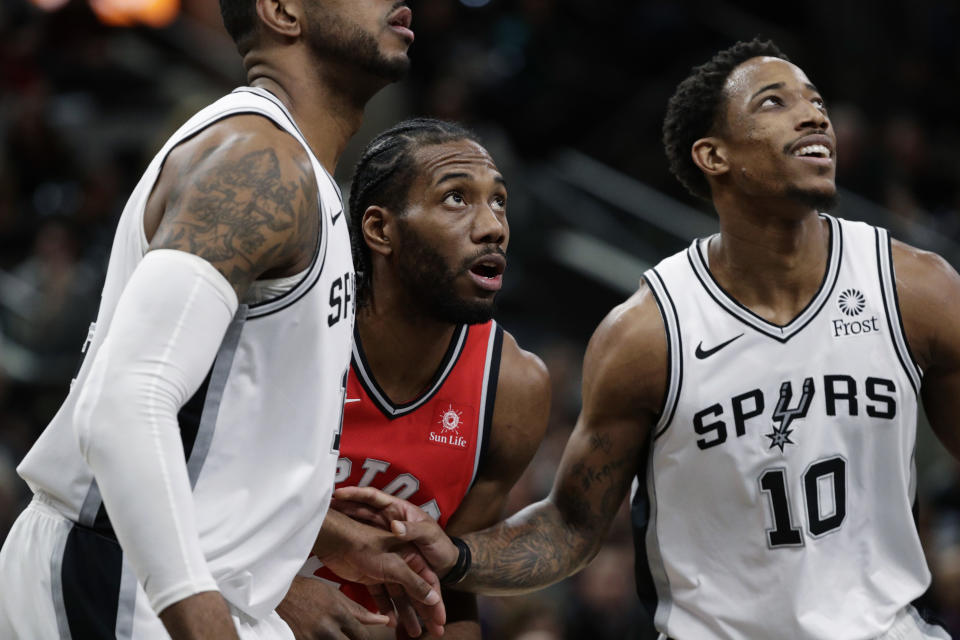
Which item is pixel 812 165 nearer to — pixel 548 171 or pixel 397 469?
Result: pixel 397 469

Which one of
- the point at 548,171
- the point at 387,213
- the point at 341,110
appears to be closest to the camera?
the point at 341,110

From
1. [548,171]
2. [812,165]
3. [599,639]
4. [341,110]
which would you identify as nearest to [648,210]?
[548,171]

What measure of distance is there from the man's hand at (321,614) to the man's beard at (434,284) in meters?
0.85

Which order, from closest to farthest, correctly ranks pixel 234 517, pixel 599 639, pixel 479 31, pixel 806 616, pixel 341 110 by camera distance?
1. pixel 234 517
2. pixel 341 110
3. pixel 806 616
4. pixel 599 639
5. pixel 479 31

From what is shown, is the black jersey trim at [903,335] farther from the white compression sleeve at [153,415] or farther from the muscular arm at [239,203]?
the white compression sleeve at [153,415]

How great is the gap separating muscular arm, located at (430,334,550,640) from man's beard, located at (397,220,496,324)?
Answer: 0.25 meters

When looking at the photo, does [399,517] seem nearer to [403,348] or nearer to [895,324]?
[403,348]

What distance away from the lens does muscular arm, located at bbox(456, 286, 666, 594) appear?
3.89m

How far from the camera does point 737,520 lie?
12.6ft

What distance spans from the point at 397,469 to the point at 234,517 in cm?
120

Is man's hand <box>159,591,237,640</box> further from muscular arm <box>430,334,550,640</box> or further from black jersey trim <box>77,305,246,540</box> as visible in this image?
muscular arm <box>430,334,550,640</box>

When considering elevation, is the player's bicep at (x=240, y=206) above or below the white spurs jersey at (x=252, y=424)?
above

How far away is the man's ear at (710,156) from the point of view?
13.4 ft

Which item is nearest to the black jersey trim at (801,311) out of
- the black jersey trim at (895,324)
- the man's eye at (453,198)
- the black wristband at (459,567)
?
the black jersey trim at (895,324)
